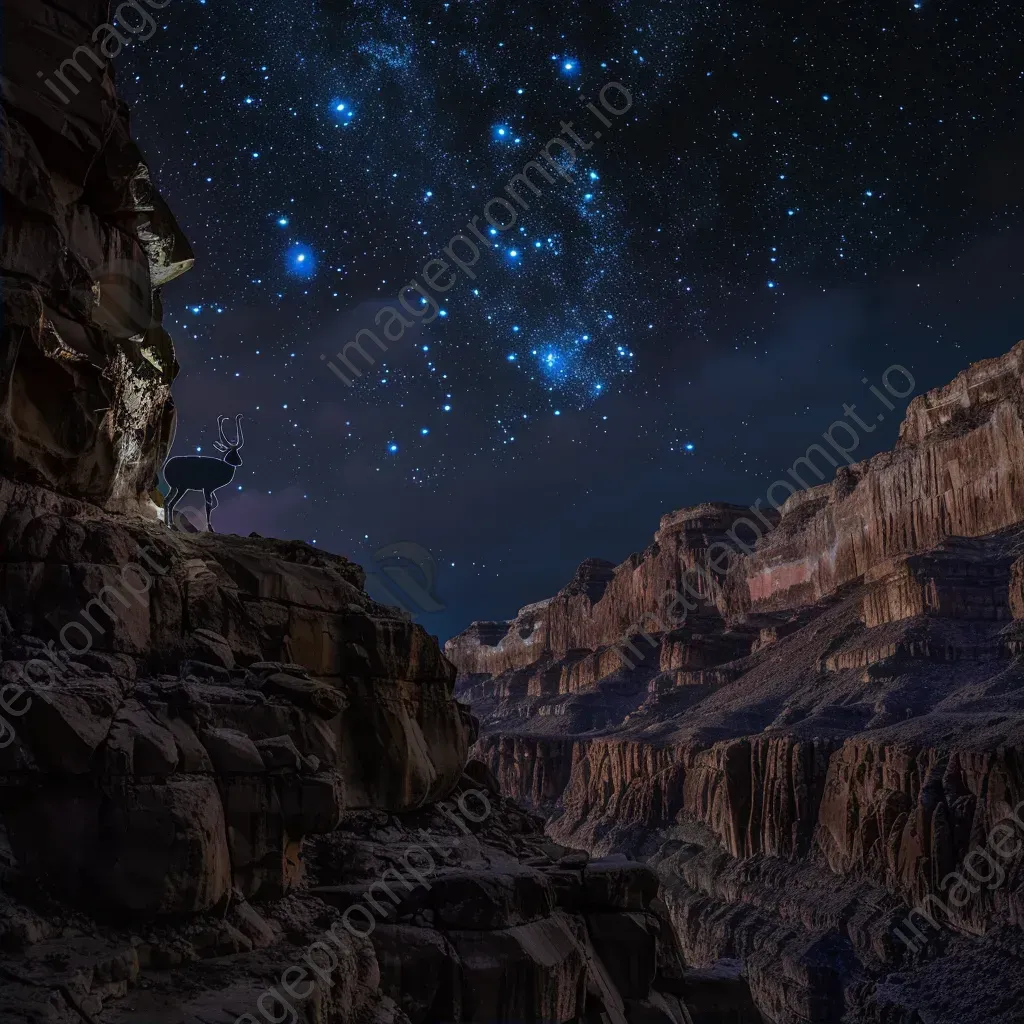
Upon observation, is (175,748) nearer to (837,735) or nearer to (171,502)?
(171,502)

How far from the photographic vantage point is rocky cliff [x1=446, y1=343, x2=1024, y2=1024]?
2967cm

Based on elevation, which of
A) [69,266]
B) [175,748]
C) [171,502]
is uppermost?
[69,266]

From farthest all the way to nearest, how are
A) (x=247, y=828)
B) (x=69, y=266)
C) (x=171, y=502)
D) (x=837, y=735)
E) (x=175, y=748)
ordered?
1. (x=837, y=735)
2. (x=171, y=502)
3. (x=69, y=266)
4. (x=247, y=828)
5. (x=175, y=748)

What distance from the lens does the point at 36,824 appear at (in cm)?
891

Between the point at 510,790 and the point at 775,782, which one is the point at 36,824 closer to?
the point at 775,782

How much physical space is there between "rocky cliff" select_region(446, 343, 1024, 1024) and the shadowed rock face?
87.3ft

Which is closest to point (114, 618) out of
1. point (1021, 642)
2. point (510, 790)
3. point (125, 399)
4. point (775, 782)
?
point (125, 399)

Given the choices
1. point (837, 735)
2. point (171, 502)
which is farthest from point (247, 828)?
point (837, 735)

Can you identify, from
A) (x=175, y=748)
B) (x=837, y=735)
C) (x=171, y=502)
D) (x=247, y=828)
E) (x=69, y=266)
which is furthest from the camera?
(x=837, y=735)

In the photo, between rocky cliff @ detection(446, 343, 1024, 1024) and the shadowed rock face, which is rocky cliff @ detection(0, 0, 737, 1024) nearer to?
the shadowed rock face

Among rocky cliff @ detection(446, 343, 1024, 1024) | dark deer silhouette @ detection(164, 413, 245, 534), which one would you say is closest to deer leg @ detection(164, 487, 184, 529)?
dark deer silhouette @ detection(164, 413, 245, 534)

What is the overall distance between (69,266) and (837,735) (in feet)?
129

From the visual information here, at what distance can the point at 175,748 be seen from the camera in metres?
9.85

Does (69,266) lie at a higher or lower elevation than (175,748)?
higher
